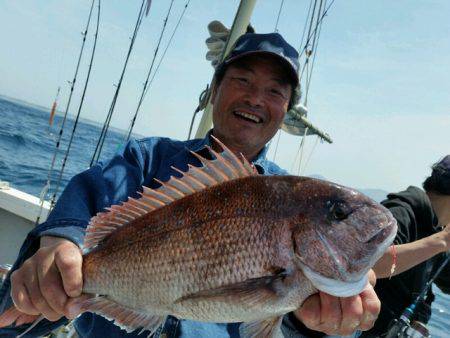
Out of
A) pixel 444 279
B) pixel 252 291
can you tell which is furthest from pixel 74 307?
pixel 444 279

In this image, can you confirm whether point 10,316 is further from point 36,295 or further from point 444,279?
point 444,279

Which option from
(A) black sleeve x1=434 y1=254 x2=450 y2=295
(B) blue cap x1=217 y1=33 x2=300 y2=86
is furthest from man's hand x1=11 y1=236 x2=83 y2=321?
(A) black sleeve x1=434 y1=254 x2=450 y2=295

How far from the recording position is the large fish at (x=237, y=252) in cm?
155

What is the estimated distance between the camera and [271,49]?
265 centimetres

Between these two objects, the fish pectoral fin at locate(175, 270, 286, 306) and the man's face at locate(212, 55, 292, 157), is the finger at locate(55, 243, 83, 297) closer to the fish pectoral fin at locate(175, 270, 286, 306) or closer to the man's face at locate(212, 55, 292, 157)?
the fish pectoral fin at locate(175, 270, 286, 306)

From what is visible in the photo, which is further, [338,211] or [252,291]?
[338,211]

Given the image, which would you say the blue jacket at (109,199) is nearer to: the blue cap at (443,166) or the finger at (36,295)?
the finger at (36,295)

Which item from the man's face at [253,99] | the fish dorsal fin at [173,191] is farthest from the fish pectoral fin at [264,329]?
the man's face at [253,99]

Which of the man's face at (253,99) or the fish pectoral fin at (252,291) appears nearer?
the fish pectoral fin at (252,291)

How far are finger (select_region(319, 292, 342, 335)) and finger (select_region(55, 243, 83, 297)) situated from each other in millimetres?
977

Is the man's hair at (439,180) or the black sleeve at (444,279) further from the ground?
the man's hair at (439,180)

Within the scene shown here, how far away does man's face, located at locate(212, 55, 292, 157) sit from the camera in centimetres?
267

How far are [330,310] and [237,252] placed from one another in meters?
0.44

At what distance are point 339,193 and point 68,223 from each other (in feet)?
4.09
